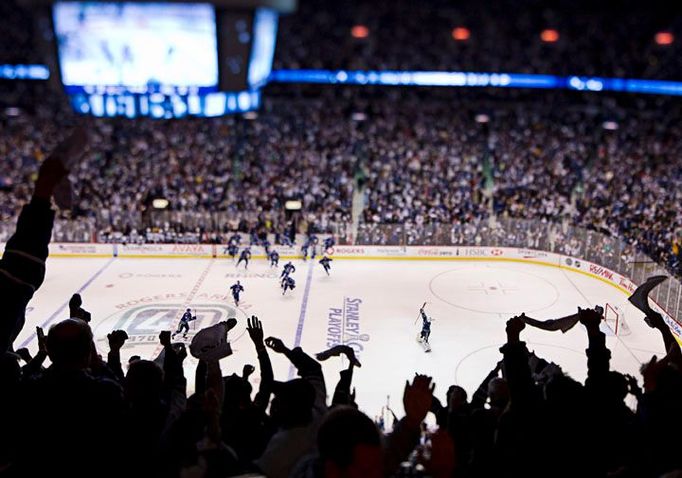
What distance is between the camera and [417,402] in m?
3.18

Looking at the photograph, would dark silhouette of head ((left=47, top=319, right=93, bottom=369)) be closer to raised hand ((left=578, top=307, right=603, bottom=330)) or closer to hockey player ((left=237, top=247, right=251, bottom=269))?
Answer: raised hand ((left=578, top=307, right=603, bottom=330))

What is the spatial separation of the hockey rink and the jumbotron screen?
38.7 feet

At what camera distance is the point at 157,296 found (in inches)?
721

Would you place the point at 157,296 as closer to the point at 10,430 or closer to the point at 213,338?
the point at 213,338

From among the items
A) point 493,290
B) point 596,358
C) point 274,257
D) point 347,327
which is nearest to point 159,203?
point 274,257

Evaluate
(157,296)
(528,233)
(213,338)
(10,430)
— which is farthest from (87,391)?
(528,233)

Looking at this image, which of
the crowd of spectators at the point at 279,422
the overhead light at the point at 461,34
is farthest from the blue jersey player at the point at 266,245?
the overhead light at the point at 461,34

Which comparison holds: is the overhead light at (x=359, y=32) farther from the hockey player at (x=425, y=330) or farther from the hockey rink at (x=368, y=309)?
the hockey player at (x=425, y=330)

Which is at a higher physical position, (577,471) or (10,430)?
(10,430)

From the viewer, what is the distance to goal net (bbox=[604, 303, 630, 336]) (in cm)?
1566

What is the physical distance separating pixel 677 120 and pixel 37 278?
136 ft

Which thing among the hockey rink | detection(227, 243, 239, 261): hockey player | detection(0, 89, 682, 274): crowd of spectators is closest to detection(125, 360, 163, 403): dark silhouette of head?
the hockey rink

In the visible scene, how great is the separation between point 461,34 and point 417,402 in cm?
4413

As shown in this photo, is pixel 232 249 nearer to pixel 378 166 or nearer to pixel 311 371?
pixel 378 166
